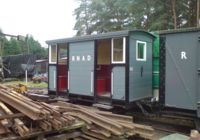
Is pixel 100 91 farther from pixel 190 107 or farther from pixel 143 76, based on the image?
pixel 190 107

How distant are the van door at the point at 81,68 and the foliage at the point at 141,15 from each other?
519 inches

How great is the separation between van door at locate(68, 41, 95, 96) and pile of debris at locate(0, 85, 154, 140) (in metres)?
2.46

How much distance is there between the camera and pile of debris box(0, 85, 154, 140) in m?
4.82

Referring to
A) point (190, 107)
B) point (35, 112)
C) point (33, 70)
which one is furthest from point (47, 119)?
point (33, 70)

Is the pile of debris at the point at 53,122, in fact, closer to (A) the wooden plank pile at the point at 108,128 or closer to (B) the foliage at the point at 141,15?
(A) the wooden plank pile at the point at 108,128

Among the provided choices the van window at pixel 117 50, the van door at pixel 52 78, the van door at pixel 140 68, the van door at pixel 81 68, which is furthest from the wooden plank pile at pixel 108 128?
the van door at pixel 52 78

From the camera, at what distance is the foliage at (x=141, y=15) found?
21906mm

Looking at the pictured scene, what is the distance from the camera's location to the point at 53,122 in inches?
196

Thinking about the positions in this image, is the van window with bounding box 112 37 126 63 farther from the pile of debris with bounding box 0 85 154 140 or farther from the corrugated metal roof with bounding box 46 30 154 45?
the pile of debris with bounding box 0 85 154 140

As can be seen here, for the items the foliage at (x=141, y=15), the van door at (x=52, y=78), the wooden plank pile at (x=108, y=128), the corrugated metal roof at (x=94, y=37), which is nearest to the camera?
the wooden plank pile at (x=108, y=128)

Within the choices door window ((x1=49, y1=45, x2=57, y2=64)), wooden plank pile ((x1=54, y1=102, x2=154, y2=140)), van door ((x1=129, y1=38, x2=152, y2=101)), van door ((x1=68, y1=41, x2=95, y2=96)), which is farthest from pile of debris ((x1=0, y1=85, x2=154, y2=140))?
door window ((x1=49, y1=45, x2=57, y2=64))

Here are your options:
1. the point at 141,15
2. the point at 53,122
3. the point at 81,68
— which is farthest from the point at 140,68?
the point at 141,15

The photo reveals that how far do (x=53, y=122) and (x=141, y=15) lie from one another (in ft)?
65.9

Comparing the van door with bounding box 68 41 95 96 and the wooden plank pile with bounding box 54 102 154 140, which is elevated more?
the van door with bounding box 68 41 95 96
